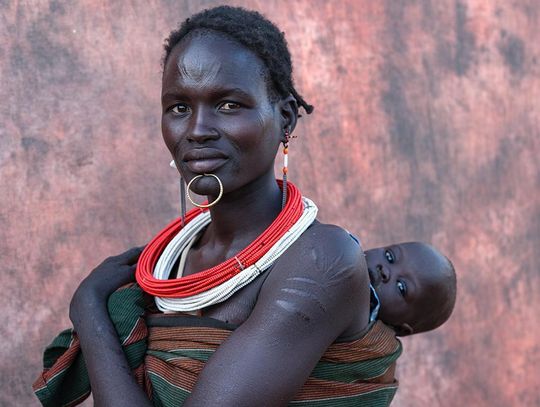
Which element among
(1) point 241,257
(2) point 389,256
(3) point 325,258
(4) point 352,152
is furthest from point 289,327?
(4) point 352,152

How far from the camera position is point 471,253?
4.50 metres

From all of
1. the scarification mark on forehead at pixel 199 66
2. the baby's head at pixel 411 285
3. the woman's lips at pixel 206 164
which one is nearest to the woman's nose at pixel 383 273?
the baby's head at pixel 411 285

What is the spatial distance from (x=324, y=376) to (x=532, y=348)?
9.17 feet

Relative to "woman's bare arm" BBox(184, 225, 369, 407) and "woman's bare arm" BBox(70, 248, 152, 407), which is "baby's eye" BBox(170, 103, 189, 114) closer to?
"woman's bare arm" BBox(184, 225, 369, 407)

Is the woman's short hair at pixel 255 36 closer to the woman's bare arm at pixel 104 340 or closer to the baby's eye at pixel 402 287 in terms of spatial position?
the woman's bare arm at pixel 104 340

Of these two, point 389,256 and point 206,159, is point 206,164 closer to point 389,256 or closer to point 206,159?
point 206,159

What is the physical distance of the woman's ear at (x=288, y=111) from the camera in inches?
91.5

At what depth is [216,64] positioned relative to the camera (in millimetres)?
2176

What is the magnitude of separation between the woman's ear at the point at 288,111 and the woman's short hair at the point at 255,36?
0.06ft

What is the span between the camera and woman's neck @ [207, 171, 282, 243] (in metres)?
2.35

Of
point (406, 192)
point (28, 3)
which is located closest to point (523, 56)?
point (406, 192)

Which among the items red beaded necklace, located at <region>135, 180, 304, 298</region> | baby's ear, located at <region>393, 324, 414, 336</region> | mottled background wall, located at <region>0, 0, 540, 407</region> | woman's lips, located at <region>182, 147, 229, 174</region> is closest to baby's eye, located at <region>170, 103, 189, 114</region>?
woman's lips, located at <region>182, 147, 229, 174</region>

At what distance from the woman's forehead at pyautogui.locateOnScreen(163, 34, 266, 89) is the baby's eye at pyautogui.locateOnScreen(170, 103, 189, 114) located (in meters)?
0.07

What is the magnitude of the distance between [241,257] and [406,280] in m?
0.79
